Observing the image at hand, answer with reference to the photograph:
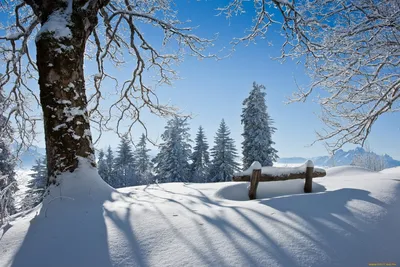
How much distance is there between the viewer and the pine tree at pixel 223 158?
88.2ft

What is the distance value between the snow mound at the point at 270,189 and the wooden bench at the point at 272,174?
0.18 metres

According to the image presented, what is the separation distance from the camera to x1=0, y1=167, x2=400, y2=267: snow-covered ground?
2.03 meters

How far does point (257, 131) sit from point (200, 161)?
371 inches

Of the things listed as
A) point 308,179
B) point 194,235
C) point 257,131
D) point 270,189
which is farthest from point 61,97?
point 257,131

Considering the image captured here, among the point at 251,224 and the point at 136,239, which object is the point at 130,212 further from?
the point at 251,224

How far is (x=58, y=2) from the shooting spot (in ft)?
12.8

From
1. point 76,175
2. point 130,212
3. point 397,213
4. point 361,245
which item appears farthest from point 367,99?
point 76,175

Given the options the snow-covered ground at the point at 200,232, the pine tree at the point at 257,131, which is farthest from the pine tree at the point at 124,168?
the snow-covered ground at the point at 200,232

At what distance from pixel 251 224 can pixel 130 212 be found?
4.82ft

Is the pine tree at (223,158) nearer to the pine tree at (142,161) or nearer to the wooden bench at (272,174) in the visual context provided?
the pine tree at (142,161)

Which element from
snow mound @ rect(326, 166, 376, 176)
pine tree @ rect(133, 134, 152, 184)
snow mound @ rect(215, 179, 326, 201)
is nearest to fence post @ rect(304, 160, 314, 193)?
snow mound @ rect(215, 179, 326, 201)

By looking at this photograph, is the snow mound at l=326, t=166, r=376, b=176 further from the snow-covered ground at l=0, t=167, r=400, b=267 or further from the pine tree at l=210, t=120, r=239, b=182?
the pine tree at l=210, t=120, r=239, b=182

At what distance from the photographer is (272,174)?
536 cm

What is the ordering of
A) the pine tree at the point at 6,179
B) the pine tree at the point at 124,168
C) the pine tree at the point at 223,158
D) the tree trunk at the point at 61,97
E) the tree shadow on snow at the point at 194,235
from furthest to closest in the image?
the pine tree at the point at 124,168 → the pine tree at the point at 223,158 → the tree trunk at the point at 61,97 → the pine tree at the point at 6,179 → the tree shadow on snow at the point at 194,235
